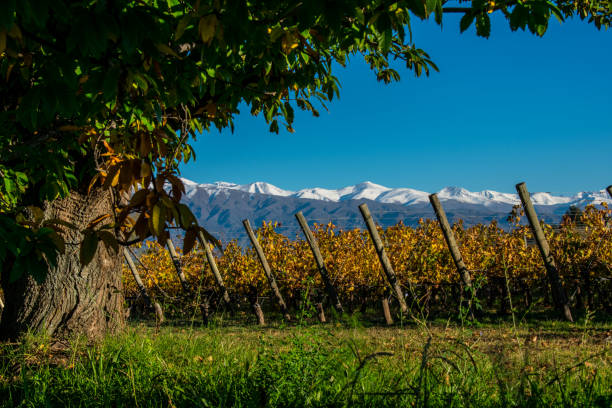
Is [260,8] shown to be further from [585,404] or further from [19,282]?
[19,282]

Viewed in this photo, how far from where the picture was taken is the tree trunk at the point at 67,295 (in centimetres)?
359

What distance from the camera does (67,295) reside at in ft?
11.9

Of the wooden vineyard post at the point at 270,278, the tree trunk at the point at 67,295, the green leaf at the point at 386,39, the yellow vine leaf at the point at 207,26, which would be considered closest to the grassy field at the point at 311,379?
the tree trunk at the point at 67,295

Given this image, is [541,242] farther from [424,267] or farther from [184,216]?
[184,216]

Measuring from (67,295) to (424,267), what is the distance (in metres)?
7.34

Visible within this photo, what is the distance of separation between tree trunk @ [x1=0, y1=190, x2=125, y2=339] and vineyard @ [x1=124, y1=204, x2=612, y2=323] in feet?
11.7

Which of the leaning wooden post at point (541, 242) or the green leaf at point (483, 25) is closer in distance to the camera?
the green leaf at point (483, 25)

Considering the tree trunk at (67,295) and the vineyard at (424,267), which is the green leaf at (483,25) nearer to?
the tree trunk at (67,295)

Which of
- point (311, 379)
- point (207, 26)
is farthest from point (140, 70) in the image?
point (311, 379)

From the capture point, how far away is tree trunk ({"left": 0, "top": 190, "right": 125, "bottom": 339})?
11.8 feet

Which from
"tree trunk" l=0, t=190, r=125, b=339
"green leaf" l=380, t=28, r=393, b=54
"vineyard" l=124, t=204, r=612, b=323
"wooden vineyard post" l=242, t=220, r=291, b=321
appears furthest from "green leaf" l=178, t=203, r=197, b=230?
"wooden vineyard post" l=242, t=220, r=291, b=321

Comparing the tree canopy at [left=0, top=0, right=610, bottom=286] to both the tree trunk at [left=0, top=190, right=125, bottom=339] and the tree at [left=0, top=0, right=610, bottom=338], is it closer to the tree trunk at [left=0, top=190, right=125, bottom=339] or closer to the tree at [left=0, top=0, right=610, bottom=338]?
the tree at [left=0, top=0, right=610, bottom=338]

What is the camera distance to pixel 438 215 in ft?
22.6

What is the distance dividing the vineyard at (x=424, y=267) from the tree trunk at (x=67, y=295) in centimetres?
357
